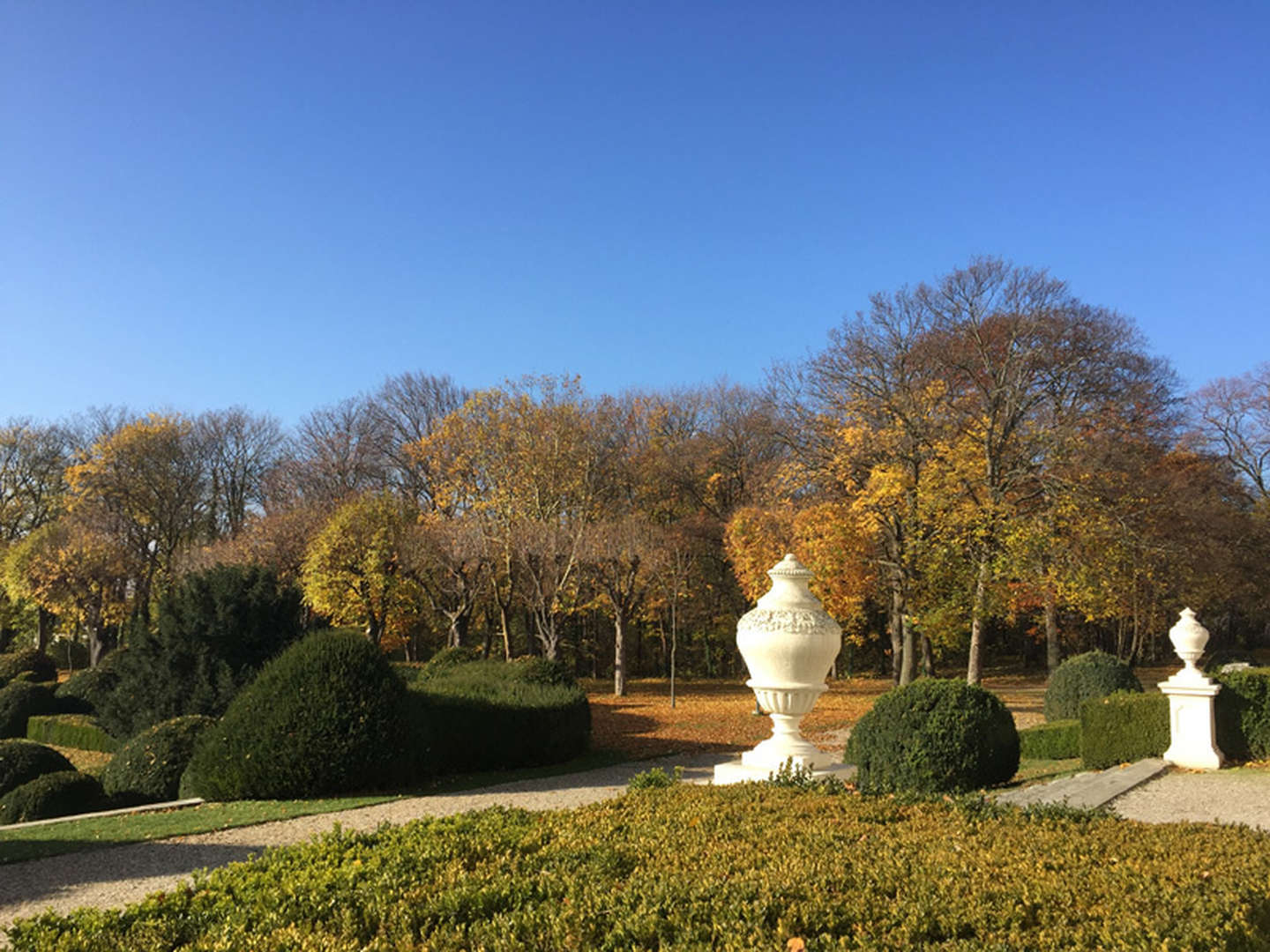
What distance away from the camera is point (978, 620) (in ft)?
64.7

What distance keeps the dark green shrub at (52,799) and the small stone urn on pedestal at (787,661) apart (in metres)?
8.85

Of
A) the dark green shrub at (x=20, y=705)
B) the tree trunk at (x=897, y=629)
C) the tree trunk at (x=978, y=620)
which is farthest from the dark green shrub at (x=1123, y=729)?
the dark green shrub at (x=20, y=705)

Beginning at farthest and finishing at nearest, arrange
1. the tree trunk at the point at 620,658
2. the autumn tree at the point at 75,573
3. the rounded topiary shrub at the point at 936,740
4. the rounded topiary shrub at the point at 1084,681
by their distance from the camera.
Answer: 1. the autumn tree at the point at 75,573
2. the tree trunk at the point at 620,658
3. the rounded topiary shrub at the point at 1084,681
4. the rounded topiary shrub at the point at 936,740

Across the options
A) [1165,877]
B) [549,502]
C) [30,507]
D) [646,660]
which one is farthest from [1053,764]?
[30,507]

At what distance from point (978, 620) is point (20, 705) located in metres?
22.8

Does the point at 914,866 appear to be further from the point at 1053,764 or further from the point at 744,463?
the point at 744,463

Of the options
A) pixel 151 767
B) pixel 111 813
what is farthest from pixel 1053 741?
pixel 151 767

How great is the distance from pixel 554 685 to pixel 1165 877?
Answer: 508 inches

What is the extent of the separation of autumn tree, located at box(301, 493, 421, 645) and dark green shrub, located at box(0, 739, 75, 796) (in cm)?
1453

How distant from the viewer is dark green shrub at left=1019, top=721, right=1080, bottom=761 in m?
13.3

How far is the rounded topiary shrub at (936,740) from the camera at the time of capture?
9.17 m

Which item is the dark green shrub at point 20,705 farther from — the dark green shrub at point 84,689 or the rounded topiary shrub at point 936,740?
the rounded topiary shrub at point 936,740

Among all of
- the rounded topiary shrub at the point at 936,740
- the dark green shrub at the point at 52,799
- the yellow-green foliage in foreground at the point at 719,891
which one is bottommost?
the dark green shrub at the point at 52,799

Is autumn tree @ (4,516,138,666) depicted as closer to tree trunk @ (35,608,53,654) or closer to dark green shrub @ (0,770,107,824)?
tree trunk @ (35,608,53,654)
